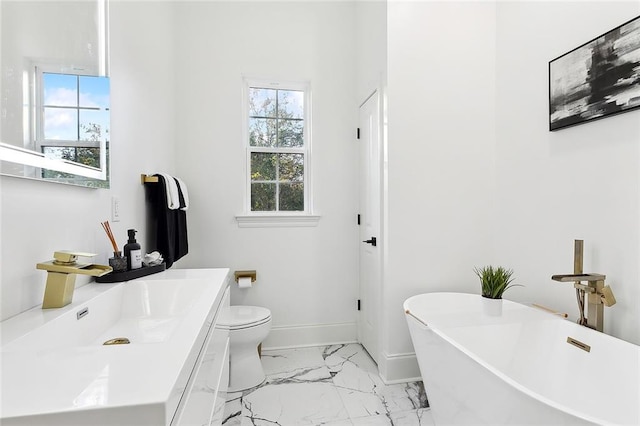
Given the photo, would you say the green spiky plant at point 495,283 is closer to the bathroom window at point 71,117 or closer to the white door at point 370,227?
the white door at point 370,227

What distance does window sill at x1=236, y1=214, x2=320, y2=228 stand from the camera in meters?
2.70

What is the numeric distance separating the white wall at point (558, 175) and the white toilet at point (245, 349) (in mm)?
1700

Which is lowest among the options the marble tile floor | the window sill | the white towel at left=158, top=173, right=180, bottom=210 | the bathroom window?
the marble tile floor

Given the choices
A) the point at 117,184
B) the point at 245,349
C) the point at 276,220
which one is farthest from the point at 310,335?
the point at 117,184

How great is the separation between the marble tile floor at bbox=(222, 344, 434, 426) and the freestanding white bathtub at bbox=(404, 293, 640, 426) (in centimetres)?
37

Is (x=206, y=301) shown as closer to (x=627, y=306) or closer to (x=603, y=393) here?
(x=603, y=393)

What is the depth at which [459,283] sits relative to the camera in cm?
227

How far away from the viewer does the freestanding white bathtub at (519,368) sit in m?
1.10

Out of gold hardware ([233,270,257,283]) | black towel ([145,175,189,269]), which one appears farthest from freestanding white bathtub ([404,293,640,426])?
black towel ([145,175,189,269])

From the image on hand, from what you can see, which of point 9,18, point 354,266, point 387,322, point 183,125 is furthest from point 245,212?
point 9,18

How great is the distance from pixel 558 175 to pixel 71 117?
7.57 ft

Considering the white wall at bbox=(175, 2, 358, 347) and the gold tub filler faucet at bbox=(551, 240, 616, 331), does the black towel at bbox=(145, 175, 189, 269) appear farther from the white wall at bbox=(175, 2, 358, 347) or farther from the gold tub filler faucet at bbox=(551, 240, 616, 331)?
the gold tub filler faucet at bbox=(551, 240, 616, 331)

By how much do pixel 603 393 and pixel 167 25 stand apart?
3292 millimetres

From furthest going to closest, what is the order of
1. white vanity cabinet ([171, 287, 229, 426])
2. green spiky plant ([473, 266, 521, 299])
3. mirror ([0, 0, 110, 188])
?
green spiky plant ([473, 266, 521, 299]) < mirror ([0, 0, 110, 188]) < white vanity cabinet ([171, 287, 229, 426])
